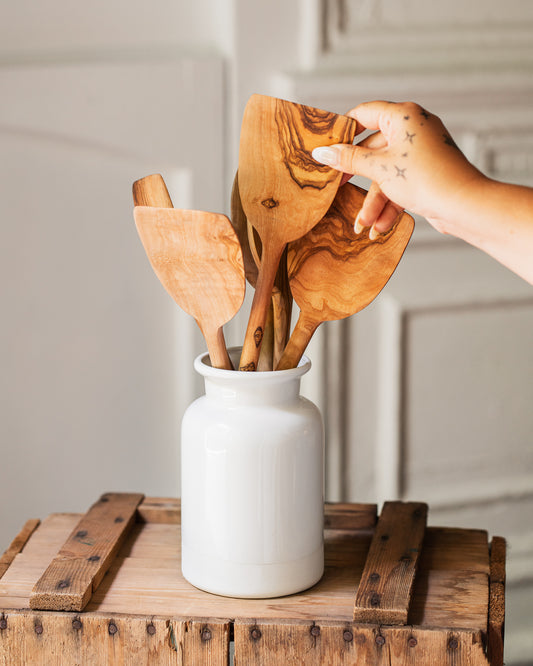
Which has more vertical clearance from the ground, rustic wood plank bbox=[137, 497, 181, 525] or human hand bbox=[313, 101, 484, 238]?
human hand bbox=[313, 101, 484, 238]

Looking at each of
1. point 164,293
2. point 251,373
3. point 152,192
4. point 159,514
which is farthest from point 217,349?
point 164,293

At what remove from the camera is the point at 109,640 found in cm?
75

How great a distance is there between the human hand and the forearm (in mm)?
10

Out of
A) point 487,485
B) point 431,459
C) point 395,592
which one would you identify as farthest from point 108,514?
point 487,485

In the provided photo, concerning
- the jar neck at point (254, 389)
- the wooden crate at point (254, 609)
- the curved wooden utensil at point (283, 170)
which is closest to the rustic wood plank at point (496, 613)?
the wooden crate at point (254, 609)

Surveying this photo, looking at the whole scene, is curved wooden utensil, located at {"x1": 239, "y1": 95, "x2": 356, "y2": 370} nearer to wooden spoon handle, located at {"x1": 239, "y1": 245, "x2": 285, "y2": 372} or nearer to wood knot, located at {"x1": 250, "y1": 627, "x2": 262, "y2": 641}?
wooden spoon handle, located at {"x1": 239, "y1": 245, "x2": 285, "y2": 372}

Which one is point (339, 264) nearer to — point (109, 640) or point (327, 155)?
point (327, 155)

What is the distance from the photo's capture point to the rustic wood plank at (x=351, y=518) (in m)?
0.97

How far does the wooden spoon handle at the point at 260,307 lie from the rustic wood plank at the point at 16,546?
0.34 m

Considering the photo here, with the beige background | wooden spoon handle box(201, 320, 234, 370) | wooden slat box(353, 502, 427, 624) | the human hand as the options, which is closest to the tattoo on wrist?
the human hand

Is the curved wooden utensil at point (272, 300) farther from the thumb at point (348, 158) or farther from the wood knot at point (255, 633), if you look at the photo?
the wood knot at point (255, 633)

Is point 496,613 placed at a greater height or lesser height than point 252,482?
lesser

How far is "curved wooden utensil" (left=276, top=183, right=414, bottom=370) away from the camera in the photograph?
0.80 meters

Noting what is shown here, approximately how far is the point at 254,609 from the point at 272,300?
31cm
